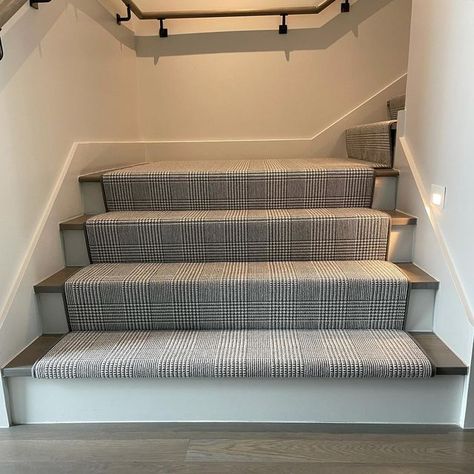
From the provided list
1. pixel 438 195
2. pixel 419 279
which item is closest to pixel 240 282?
pixel 419 279

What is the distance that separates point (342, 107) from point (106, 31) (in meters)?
1.46

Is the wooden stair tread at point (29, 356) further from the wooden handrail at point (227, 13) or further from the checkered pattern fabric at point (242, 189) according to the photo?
the wooden handrail at point (227, 13)

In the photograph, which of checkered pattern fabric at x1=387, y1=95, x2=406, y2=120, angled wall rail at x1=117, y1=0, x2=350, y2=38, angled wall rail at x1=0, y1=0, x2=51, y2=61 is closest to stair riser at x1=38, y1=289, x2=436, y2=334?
angled wall rail at x1=0, y1=0, x2=51, y2=61

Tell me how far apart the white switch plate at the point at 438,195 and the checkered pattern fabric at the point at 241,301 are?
0.27m

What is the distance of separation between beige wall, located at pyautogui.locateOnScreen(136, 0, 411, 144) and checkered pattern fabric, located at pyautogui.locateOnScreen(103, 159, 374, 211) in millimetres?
987

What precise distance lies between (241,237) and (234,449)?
724 millimetres

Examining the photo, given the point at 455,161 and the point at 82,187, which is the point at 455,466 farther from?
the point at 82,187

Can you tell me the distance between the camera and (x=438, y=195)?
4.29 feet

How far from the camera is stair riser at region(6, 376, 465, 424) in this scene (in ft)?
3.80

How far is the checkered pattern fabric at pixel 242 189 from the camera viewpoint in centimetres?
168

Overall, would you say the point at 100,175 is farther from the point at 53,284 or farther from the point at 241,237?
the point at 241,237

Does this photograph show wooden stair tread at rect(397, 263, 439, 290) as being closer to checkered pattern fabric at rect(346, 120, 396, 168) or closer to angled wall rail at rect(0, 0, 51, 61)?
checkered pattern fabric at rect(346, 120, 396, 168)

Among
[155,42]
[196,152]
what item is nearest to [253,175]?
[196,152]

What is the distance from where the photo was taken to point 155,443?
3.63 ft
